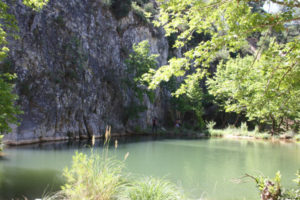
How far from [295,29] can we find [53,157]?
133 feet

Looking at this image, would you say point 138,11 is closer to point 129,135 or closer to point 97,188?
point 129,135

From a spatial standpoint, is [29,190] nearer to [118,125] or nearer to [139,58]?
[118,125]

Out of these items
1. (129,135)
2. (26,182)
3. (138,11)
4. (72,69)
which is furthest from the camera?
(138,11)

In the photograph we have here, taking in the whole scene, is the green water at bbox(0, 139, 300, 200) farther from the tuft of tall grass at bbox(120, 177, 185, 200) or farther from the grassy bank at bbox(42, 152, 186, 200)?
the grassy bank at bbox(42, 152, 186, 200)

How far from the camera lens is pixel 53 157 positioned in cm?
853

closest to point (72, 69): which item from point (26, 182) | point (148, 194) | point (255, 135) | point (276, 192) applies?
point (26, 182)

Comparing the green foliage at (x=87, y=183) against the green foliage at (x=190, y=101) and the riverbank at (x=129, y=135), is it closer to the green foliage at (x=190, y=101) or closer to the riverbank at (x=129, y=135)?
the riverbank at (x=129, y=135)

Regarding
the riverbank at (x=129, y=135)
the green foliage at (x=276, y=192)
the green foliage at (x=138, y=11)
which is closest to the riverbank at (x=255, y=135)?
the riverbank at (x=129, y=135)

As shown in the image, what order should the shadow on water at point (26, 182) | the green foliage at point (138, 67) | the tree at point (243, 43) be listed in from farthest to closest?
the green foliage at point (138, 67) → the shadow on water at point (26, 182) → the tree at point (243, 43)

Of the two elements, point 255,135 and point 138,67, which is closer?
point 138,67

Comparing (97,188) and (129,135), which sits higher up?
(97,188)

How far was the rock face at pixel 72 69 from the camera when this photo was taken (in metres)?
13.4

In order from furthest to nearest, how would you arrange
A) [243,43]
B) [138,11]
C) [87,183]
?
[138,11] → [243,43] → [87,183]

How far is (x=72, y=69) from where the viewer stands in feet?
53.1
